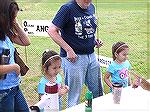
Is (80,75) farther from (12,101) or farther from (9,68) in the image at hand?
(9,68)

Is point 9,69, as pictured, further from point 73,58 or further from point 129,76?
point 129,76

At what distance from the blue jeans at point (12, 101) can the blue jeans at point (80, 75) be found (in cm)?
64

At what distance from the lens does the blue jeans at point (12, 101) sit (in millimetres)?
1900

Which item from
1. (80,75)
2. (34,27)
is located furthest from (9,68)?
(34,27)

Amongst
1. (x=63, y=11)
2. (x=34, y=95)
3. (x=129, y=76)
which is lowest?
(x=34, y=95)

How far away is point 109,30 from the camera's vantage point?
562 cm

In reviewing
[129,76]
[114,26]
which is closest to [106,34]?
[114,26]

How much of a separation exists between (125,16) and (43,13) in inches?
55.7

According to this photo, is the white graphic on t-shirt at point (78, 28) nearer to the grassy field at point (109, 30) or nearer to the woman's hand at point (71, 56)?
the woman's hand at point (71, 56)

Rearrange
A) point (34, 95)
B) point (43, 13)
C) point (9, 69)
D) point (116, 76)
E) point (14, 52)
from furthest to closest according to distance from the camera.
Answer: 1. point (43, 13)
2. point (34, 95)
3. point (116, 76)
4. point (14, 52)
5. point (9, 69)

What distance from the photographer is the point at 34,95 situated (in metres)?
3.59

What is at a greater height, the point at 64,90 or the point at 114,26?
the point at 64,90

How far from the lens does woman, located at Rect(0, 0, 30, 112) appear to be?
1809mm

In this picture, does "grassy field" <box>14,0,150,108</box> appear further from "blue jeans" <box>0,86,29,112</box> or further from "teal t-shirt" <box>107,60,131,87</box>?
"blue jeans" <box>0,86,29,112</box>
